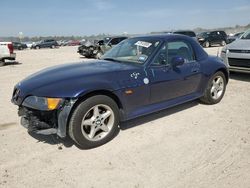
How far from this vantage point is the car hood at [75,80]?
11.5 ft

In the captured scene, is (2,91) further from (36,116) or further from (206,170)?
(206,170)

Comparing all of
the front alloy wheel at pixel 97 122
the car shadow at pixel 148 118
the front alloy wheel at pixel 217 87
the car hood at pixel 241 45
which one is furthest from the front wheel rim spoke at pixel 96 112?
the car hood at pixel 241 45

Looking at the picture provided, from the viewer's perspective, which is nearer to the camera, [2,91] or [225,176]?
[225,176]

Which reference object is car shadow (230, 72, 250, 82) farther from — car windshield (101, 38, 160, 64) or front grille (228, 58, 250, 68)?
car windshield (101, 38, 160, 64)

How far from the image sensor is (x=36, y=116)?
12.0 ft

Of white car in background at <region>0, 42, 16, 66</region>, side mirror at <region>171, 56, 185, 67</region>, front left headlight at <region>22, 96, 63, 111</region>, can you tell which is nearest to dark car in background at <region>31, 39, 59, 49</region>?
white car in background at <region>0, 42, 16, 66</region>

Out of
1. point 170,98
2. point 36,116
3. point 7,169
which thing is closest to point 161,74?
point 170,98

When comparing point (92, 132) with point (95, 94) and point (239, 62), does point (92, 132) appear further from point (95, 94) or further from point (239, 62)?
point (239, 62)

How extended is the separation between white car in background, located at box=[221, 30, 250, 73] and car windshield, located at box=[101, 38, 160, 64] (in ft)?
13.5

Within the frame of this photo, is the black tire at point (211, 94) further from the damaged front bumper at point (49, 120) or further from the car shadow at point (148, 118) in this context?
the damaged front bumper at point (49, 120)

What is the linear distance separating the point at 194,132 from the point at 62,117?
2.20 m

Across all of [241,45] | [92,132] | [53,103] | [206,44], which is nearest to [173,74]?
[92,132]

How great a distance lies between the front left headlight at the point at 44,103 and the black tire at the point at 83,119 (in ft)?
0.88

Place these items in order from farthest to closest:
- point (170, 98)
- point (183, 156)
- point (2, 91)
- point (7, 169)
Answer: point (2, 91) → point (170, 98) → point (183, 156) → point (7, 169)
